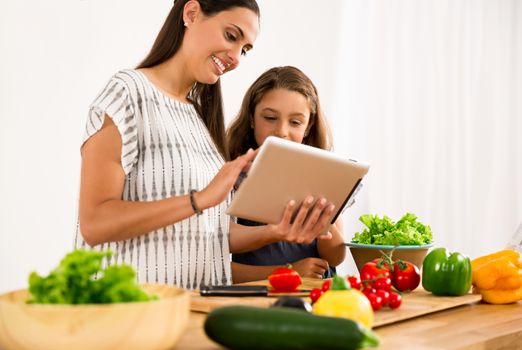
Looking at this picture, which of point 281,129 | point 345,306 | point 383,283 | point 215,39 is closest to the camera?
point 345,306

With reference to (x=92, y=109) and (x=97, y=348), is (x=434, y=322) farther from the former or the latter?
(x=92, y=109)

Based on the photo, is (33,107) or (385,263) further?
(33,107)

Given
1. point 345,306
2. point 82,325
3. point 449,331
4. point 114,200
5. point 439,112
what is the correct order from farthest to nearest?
point 439,112
point 114,200
point 449,331
point 345,306
point 82,325

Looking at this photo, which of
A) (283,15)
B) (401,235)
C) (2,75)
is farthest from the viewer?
(283,15)

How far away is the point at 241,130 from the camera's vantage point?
2828 millimetres

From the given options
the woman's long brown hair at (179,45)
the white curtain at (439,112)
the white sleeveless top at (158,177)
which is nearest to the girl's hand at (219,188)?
the white sleeveless top at (158,177)

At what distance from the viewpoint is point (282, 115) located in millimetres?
2686

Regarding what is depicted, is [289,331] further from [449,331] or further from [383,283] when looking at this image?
[383,283]

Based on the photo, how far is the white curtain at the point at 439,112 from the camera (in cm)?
461

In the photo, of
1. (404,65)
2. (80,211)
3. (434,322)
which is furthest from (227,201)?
(404,65)

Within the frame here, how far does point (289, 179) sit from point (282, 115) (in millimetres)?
734

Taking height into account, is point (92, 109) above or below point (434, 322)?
above

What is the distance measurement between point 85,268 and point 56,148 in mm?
2350

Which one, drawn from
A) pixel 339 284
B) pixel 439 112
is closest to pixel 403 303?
pixel 339 284
